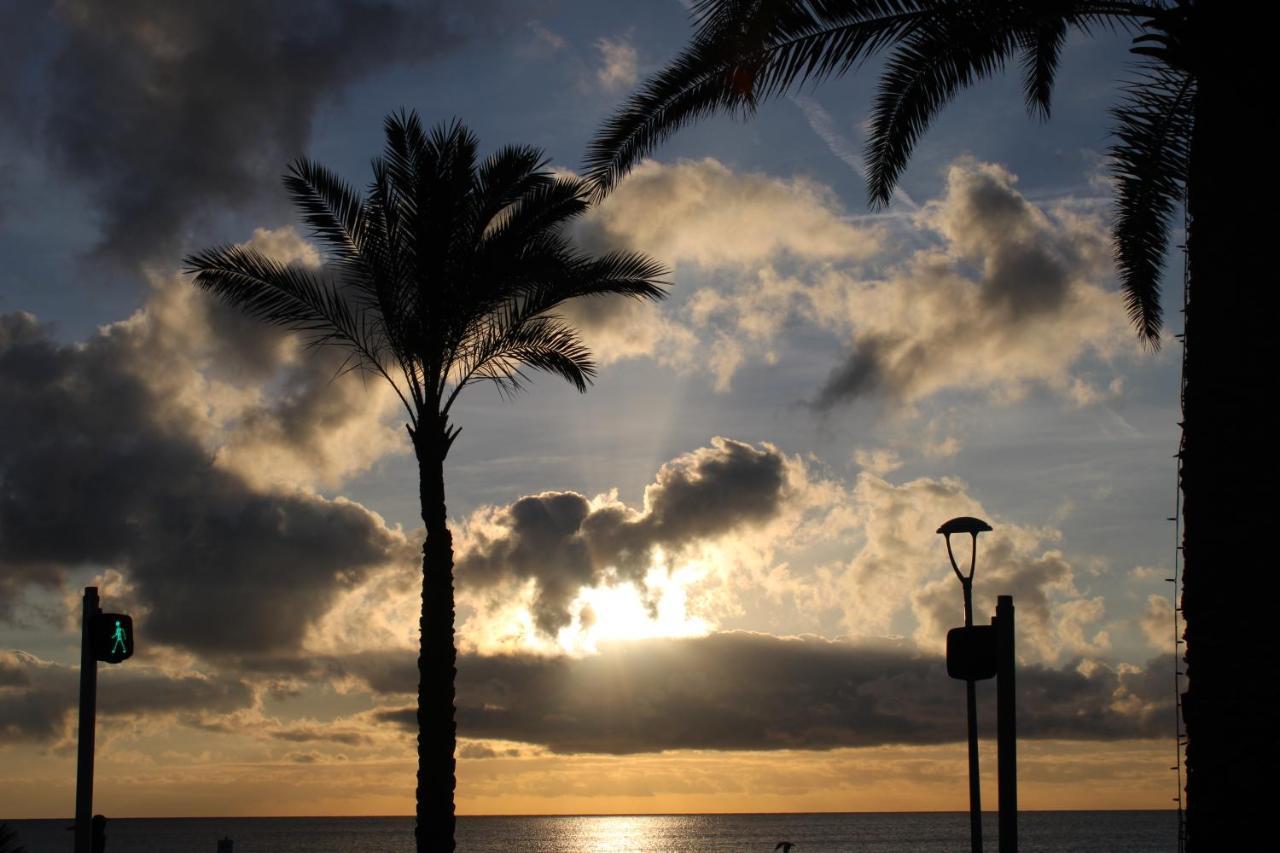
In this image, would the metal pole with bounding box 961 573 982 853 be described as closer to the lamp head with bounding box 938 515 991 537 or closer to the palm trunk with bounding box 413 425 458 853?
the lamp head with bounding box 938 515 991 537

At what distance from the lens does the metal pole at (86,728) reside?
33.7 ft

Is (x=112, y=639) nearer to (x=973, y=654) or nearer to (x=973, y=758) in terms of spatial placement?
(x=973, y=654)

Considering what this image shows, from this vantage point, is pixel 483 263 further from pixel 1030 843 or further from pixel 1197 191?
pixel 1030 843

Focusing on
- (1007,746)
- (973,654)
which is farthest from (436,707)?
(1007,746)

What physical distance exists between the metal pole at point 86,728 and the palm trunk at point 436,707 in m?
7.00

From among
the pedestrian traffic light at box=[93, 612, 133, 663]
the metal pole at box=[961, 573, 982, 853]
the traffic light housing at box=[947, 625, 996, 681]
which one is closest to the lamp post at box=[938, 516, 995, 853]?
the metal pole at box=[961, 573, 982, 853]

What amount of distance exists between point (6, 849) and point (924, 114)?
12.8m

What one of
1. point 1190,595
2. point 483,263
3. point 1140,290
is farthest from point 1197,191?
point 483,263

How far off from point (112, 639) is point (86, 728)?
707mm

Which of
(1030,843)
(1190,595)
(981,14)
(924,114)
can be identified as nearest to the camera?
(1190,595)

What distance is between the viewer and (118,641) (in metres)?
10.9

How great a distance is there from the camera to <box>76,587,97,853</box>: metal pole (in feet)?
33.7

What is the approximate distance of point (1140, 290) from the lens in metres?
15.2

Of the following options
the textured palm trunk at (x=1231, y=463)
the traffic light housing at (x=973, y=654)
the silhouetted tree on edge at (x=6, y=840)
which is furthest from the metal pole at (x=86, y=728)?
the textured palm trunk at (x=1231, y=463)
